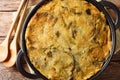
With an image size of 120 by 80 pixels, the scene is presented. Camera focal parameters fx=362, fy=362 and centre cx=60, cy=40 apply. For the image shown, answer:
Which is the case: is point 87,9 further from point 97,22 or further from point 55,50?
point 55,50

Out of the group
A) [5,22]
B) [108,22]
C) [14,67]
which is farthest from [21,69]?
[108,22]

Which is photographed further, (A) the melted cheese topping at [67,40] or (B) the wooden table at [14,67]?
Result: (B) the wooden table at [14,67]

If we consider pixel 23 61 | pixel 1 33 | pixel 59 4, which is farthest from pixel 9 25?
pixel 59 4

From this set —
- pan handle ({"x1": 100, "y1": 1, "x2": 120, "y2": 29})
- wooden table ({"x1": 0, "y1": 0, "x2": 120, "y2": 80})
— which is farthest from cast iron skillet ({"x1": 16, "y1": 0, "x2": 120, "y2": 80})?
wooden table ({"x1": 0, "y1": 0, "x2": 120, "y2": 80})

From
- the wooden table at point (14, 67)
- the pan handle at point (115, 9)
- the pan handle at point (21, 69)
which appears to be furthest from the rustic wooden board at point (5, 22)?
the pan handle at point (115, 9)

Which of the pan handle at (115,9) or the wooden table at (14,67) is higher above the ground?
the pan handle at (115,9)

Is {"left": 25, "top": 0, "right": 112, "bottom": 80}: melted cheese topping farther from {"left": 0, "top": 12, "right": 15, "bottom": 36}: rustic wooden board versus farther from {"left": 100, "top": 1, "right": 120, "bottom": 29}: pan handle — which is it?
{"left": 0, "top": 12, "right": 15, "bottom": 36}: rustic wooden board

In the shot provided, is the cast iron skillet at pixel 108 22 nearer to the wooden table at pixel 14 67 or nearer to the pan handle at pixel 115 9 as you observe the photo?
the pan handle at pixel 115 9
